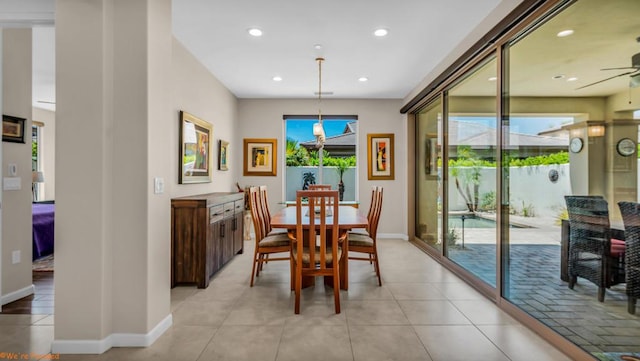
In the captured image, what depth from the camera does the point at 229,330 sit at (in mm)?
2453

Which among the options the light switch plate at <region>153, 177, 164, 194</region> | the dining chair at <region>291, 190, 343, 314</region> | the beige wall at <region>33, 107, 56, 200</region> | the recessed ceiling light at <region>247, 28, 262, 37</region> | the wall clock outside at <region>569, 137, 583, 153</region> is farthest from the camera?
the beige wall at <region>33, 107, 56, 200</region>

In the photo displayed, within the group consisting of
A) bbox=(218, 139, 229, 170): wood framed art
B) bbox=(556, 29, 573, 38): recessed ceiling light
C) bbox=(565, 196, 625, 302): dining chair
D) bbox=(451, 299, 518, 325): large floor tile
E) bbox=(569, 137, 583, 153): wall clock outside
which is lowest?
bbox=(451, 299, 518, 325): large floor tile

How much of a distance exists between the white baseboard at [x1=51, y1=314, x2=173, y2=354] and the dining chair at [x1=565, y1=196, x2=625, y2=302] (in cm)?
297

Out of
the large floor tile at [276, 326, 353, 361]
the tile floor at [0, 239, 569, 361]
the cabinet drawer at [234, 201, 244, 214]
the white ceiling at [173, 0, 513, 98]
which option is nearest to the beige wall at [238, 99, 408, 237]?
the white ceiling at [173, 0, 513, 98]

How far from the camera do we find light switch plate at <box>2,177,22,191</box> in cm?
288

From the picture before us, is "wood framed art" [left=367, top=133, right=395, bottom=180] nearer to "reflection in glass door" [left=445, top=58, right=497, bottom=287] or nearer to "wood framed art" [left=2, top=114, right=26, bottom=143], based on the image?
"reflection in glass door" [left=445, top=58, right=497, bottom=287]

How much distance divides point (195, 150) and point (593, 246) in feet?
13.5

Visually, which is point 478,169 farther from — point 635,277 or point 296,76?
point 296,76

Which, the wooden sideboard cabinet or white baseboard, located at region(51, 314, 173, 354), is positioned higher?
the wooden sideboard cabinet

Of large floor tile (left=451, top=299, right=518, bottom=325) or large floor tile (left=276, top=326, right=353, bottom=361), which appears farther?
large floor tile (left=451, top=299, right=518, bottom=325)

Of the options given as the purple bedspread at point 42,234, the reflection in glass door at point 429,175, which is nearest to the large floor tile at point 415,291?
the reflection in glass door at point 429,175

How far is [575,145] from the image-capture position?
82.4 inches

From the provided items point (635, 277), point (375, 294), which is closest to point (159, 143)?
point (375, 294)

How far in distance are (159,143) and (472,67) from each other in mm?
3340
